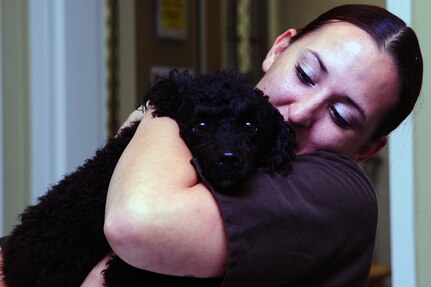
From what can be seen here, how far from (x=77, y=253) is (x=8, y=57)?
1.47 meters

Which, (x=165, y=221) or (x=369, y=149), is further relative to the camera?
(x=369, y=149)

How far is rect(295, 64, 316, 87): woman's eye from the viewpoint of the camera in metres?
1.06

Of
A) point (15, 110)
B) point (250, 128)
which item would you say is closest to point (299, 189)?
point (250, 128)

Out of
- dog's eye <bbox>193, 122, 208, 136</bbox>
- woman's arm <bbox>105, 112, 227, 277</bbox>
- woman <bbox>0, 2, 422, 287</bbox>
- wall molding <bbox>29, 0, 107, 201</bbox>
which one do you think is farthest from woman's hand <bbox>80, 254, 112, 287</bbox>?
wall molding <bbox>29, 0, 107, 201</bbox>

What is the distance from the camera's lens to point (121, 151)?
1026 millimetres

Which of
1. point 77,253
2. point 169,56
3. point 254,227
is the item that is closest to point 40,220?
point 77,253

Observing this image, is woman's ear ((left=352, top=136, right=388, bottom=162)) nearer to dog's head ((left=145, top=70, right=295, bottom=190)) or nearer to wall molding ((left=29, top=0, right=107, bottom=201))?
dog's head ((left=145, top=70, right=295, bottom=190))

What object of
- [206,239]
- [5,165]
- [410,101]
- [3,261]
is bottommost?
[5,165]

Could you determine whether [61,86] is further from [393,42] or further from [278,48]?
[393,42]

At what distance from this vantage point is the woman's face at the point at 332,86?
1.04 metres

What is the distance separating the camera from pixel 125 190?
0.83m

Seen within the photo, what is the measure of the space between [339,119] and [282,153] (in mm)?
182

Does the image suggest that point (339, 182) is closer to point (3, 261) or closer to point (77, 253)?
point (77, 253)

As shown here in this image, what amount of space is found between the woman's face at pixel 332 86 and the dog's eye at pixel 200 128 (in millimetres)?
207
